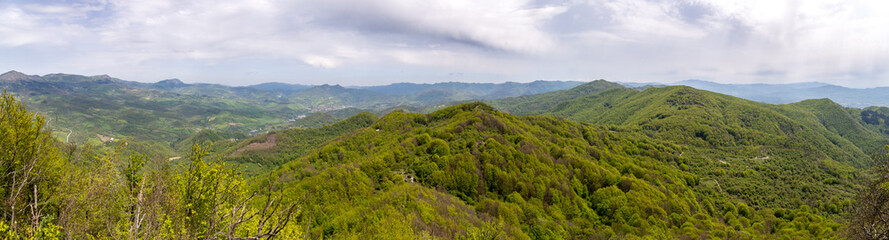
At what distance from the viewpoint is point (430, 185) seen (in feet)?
193

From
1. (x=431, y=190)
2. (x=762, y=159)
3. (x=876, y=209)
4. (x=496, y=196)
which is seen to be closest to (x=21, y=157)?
(x=431, y=190)

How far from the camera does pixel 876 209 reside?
20.5 meters

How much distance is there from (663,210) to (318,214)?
67.6m

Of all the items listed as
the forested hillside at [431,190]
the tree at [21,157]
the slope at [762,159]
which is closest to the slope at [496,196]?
the forested hillside at [431,190]

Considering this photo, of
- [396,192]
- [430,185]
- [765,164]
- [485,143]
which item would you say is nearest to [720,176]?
[765,164]

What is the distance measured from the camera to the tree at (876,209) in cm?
2028

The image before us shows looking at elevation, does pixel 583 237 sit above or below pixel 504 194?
below

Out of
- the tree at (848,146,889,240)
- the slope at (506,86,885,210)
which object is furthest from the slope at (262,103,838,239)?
the tree at (848,146,889,240)

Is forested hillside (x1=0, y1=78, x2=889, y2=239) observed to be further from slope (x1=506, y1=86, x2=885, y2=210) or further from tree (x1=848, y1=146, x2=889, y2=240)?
slope (x1=506, y1=86, x2=885, y2=210)

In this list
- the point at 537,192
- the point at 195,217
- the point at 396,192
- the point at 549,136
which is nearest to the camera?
the point at 195,217

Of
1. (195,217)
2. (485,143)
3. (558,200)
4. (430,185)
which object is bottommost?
(558,200)

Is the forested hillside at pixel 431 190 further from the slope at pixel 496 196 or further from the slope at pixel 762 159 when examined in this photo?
the slope at pixel 762 159

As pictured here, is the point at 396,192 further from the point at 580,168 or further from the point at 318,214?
the point at 580,168

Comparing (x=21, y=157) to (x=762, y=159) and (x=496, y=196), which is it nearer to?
(x=496, y=196)
